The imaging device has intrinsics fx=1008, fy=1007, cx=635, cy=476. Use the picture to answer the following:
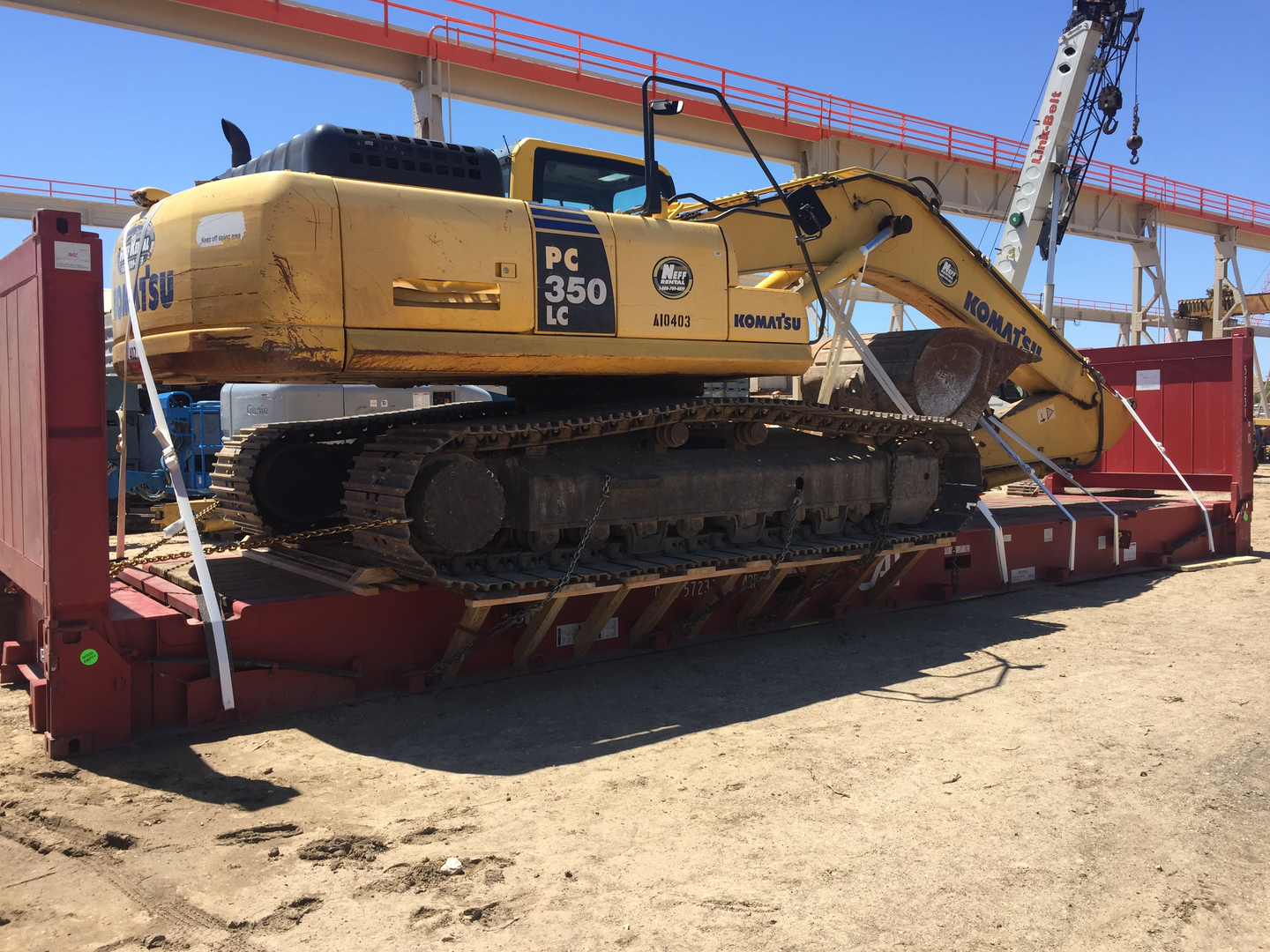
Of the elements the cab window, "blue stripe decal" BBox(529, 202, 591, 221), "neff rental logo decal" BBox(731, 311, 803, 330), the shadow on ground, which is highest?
the cab window

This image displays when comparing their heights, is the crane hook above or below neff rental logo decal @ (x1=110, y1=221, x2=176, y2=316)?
above

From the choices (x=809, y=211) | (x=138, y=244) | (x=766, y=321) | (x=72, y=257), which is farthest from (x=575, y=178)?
(x=72, y=257)

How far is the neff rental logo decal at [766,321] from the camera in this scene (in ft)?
20.2

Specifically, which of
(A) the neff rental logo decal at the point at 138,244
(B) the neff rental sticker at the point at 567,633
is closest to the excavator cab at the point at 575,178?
(A) the neff rental logo decal at the point at 138,244

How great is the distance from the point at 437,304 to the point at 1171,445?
9719mm

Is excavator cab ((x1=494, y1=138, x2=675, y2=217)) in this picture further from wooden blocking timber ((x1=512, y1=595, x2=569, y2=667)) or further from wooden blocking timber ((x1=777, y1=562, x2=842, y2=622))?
wooden blocking timber ((x1=777, y1=562, x2=842, y2=622))

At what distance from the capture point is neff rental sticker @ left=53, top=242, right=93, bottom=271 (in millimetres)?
4254

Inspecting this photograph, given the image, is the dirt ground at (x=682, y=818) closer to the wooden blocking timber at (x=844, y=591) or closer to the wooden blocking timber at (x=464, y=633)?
the wooden blocking timber at (x=464, y=633)

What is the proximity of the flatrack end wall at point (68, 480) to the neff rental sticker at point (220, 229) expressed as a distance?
0.48 metres

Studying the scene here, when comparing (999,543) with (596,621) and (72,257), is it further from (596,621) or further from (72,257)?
(72,257)

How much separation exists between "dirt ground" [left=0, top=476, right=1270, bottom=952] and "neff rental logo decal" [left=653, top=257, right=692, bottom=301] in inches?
89.4

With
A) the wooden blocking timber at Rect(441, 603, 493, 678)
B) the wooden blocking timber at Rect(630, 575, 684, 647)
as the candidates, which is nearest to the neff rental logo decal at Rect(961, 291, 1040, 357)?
the wooden blocking timber at Rect(630, 575, 684, 647)

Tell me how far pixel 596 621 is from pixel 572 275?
2062 mm

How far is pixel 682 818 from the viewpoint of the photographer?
3.93 meters
